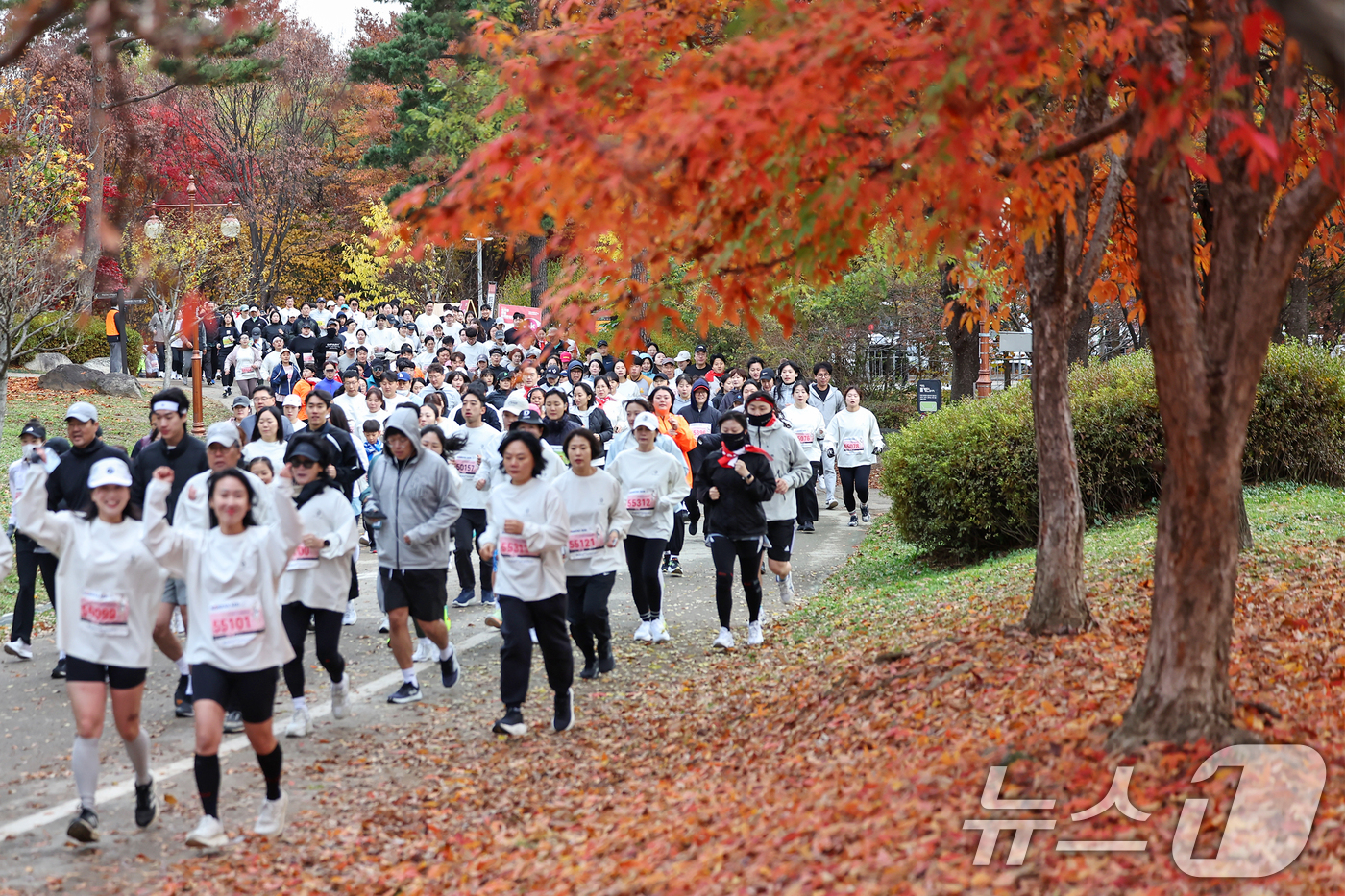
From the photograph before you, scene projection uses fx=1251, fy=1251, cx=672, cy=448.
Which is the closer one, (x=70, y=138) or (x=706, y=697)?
(x=706, y=697)

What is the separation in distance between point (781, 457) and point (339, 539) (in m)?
4.66

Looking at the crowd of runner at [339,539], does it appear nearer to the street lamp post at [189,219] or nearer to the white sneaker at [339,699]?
the white sneaker at [339,699]

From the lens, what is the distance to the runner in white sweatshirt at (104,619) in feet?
20.6

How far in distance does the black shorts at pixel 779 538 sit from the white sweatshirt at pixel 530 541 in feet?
11.5

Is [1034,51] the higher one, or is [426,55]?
[426,55]

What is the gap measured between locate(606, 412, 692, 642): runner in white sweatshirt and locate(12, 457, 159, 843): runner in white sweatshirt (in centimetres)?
441

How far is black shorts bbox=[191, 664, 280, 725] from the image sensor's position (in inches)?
245

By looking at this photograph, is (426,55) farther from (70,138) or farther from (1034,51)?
(1034,51)

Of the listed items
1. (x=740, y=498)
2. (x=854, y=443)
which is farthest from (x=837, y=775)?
(x=854, y=443)

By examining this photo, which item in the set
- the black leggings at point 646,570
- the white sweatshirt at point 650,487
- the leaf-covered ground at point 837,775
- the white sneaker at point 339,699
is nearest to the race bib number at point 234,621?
the leaf-covered ground at point 837,775

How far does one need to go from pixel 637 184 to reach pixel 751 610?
6.04m

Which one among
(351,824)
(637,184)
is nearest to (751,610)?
(351,824)

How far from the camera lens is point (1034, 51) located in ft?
16.8

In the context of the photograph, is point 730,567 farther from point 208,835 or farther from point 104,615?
point 104,615
